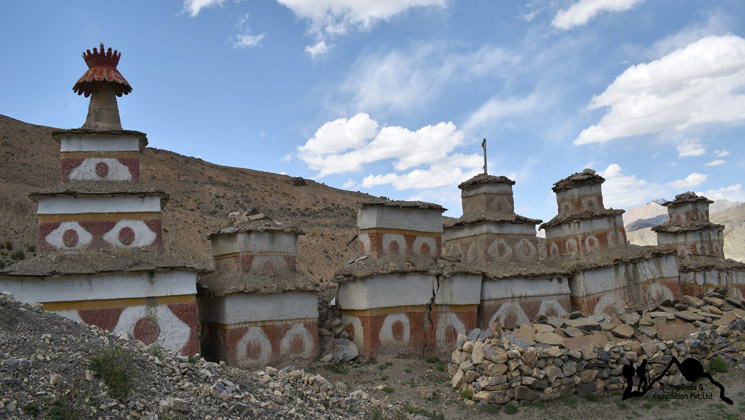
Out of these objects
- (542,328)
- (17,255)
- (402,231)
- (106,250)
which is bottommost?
(542,328)

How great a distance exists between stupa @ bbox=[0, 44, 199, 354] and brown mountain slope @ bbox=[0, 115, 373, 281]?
24.8m

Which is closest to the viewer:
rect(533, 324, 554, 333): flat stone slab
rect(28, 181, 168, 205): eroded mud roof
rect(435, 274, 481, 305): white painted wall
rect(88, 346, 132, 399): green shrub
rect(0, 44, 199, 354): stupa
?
rect(88, 346, 132, 399): green shrub

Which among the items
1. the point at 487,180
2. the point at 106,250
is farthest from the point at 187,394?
the point at 487,180

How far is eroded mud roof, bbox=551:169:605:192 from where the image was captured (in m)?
23.3

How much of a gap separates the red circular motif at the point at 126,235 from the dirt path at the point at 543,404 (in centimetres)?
694

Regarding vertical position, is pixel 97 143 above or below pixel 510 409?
above

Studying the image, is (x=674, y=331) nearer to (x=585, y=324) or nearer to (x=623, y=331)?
(x=623, y=331)

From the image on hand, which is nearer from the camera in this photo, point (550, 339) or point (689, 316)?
point (550, 339)

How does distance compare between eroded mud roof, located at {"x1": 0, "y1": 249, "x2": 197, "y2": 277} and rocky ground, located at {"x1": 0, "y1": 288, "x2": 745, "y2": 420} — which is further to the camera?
eroded mud roof, located at {"x1": 0, "y1": 249, "x2": 197, "y2": 277}

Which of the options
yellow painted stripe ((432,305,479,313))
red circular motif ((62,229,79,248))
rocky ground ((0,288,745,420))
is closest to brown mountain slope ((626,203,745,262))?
yellow painted stripe ((432,305,479,313))

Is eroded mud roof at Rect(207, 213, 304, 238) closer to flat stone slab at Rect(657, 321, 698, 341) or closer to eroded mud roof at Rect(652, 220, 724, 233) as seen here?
flat stone slab at Rect(657, 321, 698, 341)

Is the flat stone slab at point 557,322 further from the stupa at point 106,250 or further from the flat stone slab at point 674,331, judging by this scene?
the stupa at point 106,250

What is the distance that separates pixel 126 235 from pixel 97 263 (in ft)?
4.69

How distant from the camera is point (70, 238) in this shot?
1554cm
